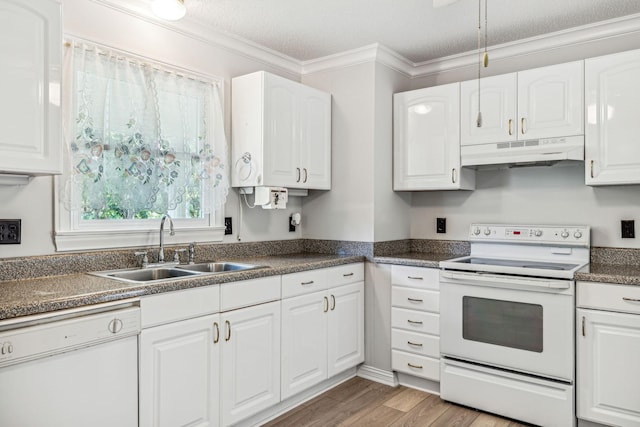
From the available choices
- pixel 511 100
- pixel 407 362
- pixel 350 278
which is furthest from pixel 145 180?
pixel 511 100

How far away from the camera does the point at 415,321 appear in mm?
3070

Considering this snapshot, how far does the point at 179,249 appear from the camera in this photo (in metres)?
2.76

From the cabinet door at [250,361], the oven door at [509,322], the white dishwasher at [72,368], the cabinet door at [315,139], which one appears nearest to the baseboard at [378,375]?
the oven door at [509,322]

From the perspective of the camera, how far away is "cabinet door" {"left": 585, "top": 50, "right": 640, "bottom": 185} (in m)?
2.56

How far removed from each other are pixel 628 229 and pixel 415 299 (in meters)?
1.36

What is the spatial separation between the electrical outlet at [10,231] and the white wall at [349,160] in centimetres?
201

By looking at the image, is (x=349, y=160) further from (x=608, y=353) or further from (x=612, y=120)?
(x=608, y=353)

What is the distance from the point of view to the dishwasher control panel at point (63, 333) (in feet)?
5.03

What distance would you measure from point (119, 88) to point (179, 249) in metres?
0.97

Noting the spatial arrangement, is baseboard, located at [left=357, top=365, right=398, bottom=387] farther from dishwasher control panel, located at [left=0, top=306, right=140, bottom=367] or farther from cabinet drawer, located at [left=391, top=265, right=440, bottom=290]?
dishwasher control panel, located at [left=0, top=306, right=140, bottom=367]

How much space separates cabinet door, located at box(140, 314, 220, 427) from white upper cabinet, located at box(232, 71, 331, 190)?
112cm

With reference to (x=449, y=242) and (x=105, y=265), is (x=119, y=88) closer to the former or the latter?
(x=105, y=265)

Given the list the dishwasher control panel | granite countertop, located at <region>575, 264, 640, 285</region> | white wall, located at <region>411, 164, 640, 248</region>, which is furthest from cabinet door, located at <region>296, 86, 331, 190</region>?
granite countertop, located at <region>575, 264, 640, 285</region>

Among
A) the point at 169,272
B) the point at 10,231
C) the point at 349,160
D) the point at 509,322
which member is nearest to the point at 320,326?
the point at 169,272
